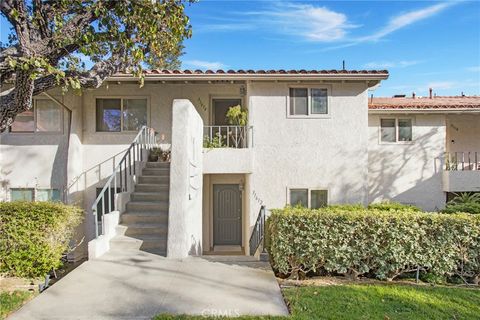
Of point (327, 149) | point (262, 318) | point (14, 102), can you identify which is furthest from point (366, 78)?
point (14, 102)

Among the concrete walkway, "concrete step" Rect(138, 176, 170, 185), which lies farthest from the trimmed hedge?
"concrete step" Rect(138, 176, 170, 185)

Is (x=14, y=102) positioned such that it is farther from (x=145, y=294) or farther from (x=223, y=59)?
(x=223, y=59)

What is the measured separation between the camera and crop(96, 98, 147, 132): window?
1239cm

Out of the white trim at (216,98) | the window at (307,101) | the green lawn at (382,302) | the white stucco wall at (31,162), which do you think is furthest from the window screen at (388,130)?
the white stucco wall at (31,162)

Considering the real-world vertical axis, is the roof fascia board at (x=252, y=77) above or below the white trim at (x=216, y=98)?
above

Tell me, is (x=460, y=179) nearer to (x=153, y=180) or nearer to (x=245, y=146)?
(x=245, y=146)

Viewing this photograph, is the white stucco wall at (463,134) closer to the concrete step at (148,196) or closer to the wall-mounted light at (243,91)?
the wall-mounted light at (243,91)

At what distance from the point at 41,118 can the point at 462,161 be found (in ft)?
53.6

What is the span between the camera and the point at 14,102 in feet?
19.8

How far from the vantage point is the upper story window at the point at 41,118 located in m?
11.9

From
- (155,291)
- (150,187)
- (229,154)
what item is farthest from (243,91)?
(155,291)

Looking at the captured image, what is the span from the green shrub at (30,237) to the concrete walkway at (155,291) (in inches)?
53.3

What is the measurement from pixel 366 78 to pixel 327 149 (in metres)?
2.72

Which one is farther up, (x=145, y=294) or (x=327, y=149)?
(x=327, y=149)
